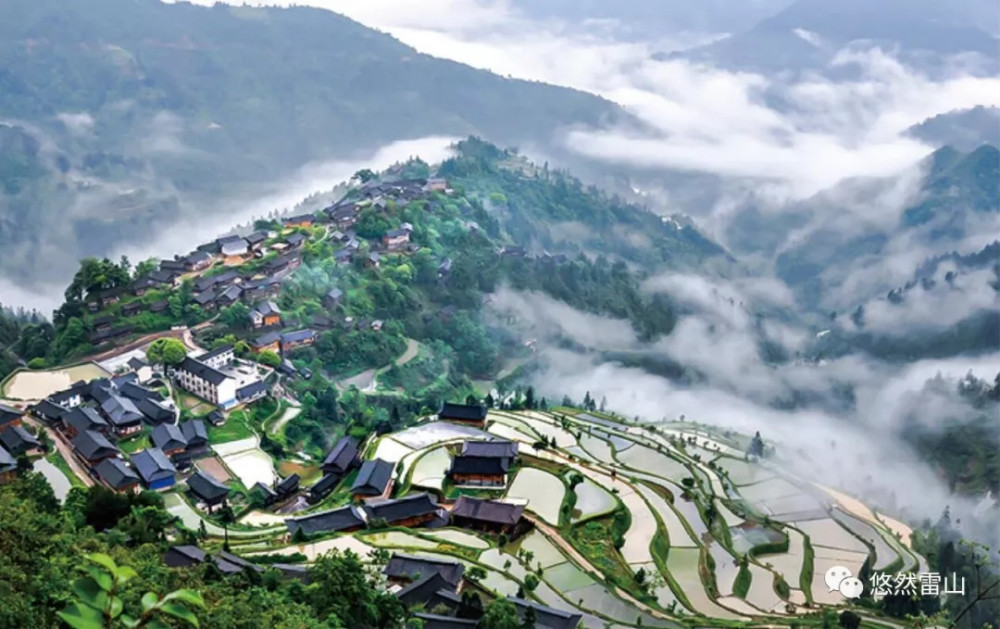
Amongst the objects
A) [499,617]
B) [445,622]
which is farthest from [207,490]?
[499,617]

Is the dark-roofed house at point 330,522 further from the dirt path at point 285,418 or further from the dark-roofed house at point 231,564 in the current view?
the dirt path at point 285,418

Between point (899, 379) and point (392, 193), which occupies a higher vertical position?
point (392, 193)

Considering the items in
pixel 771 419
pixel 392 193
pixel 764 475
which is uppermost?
pixel 392 193

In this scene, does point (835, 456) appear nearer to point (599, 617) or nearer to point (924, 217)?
point (599, 617)

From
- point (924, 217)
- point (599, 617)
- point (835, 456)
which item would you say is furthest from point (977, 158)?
point (599, 617)

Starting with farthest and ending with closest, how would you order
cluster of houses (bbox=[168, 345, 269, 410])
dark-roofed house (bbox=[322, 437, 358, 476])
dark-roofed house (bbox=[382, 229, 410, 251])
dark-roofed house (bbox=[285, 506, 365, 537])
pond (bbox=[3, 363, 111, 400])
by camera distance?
dark-roofed house (bbox=[382, 229, 410, 251]) → cluster of houses (bbox=[168, 345, 269, 410]) → pond (bbox=[3, 363, 111, 400]) → dark-roofed house (bbox=[322, 437, 358, 476]) → dark-roofed house (bbox=[285, 506, 365, 537])

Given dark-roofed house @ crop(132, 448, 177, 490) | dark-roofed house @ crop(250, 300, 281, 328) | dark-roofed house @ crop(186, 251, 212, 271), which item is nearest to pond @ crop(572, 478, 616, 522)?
dark-roofed house @ crop(132, 448, 177, 490)

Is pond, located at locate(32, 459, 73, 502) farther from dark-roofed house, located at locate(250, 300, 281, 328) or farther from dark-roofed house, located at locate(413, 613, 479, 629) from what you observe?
dark-roofed house, located at locate(250, 300, 281, 328)
